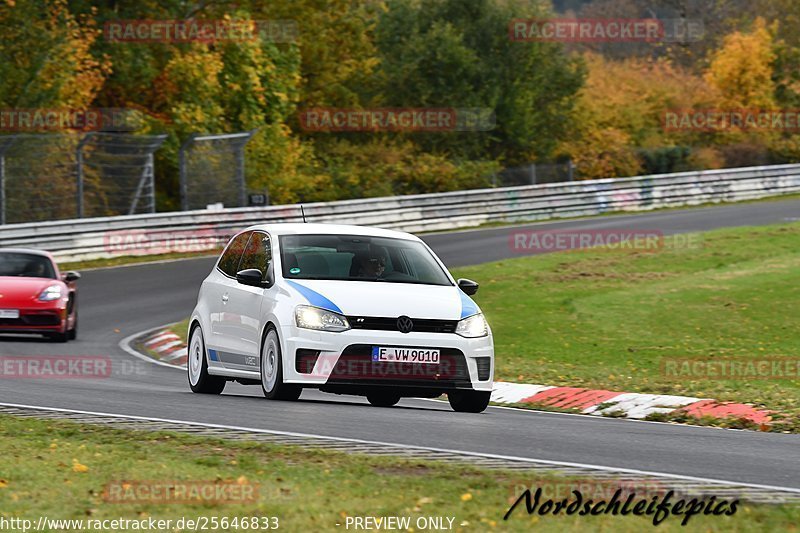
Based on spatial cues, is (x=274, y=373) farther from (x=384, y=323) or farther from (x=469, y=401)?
(x=469, y=401)

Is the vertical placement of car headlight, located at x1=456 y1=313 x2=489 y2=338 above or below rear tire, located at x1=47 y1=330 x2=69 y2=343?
above

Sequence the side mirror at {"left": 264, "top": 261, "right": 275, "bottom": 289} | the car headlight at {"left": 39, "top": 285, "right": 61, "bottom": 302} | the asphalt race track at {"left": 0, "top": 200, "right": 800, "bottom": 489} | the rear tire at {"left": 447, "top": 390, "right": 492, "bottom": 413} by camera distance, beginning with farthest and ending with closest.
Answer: the car headlight at {"left": 39, "top": 285, "right": 61, "bottom": 302} → the side mirror at {"left": 264, "top": 261, "right": 275, "bottom": 289} → the rear tire at {"left": 447, "top": 390, "right": 492, "bottom": 413} → the asphalt race track at {"left": 0, "top": 200, "right": 800, "bottom": 489}

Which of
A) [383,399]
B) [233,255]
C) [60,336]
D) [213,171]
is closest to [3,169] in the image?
[213,171]

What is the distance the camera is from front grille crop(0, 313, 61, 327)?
19766 mm

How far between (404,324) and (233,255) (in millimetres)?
2626

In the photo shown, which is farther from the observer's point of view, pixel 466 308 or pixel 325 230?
pixel 325 230

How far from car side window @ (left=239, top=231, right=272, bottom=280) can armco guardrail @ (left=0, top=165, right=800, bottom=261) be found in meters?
17.8

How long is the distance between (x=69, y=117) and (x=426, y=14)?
62.2 ft

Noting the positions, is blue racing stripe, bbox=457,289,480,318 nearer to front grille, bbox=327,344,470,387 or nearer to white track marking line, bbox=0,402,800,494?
front grille, bbox=327,344,470,387

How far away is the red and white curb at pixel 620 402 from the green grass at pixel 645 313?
1.24 ft

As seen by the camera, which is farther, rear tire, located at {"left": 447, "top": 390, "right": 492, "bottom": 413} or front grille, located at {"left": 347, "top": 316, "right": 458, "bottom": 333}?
rear tire, located at {"left": 447, "top": 390, "right": 492, "bottom": 413}

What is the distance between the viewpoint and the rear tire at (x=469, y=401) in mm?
12336

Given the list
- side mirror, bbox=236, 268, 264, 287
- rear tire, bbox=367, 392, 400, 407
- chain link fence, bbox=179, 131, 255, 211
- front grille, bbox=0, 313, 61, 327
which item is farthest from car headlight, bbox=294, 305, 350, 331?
chain link fence, bbox=179, 131, 255, 211

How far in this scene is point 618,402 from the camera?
13.5 metres
